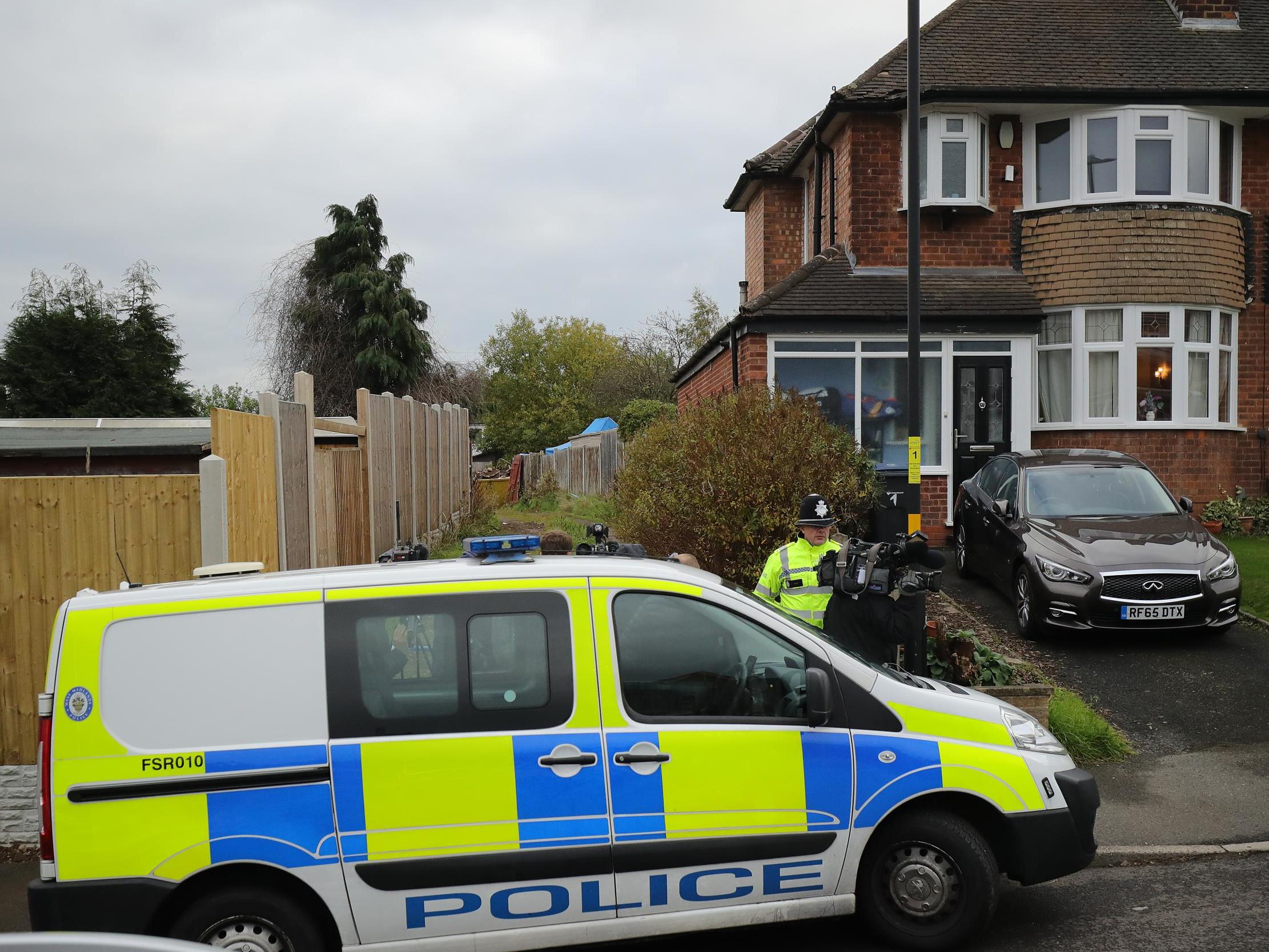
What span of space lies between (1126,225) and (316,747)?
14.9 metres

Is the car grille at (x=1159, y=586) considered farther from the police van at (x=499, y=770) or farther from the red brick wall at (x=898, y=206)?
the red brick wall at (x=898, y=206)

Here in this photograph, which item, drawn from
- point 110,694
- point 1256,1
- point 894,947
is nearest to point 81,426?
point 110,694

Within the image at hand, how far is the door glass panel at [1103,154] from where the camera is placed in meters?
15.9

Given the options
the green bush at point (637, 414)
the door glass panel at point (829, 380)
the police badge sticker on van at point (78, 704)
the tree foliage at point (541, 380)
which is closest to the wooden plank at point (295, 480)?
the police badge sticker on van at point (78, 704)

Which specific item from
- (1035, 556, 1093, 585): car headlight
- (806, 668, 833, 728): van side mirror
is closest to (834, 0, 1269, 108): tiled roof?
(1035, 556, 1093, 585): car headlight

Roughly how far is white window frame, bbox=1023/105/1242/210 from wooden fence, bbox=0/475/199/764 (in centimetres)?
1353

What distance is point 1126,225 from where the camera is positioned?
15.8 meters

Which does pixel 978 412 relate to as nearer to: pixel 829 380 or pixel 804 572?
pixel 829 380

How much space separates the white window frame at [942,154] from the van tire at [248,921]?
45.8 feet

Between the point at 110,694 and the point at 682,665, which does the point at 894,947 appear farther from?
the point at 110,694

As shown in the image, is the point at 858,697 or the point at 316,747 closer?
the point at 316,747

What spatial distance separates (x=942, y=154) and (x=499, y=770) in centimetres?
1395

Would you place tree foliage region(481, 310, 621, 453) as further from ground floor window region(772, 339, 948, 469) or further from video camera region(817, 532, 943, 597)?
video camera region(817, 532, 943, 597)

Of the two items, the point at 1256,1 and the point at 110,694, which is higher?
the point at 1256,1
